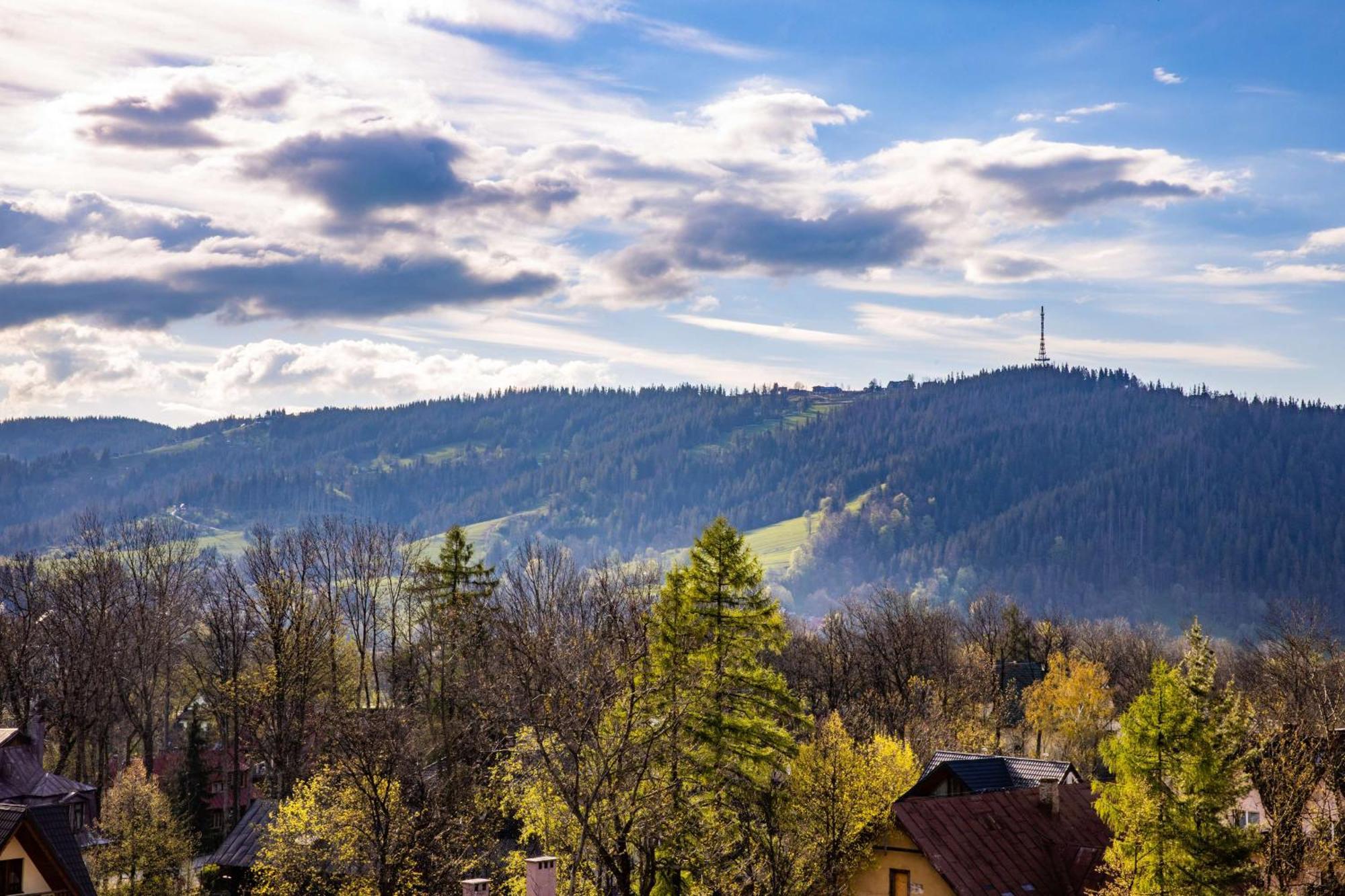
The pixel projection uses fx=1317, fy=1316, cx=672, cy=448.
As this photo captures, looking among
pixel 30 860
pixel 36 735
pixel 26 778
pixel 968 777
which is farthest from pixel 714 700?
pixel 36 735

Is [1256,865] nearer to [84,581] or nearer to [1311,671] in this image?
[1311,671]

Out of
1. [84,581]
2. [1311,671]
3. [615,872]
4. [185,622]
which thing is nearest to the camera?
[615,872]

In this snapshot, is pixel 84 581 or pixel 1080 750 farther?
pixel 1080 750

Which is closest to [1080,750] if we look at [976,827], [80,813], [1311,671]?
[1311,671]

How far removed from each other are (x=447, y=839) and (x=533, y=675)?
56.9ft

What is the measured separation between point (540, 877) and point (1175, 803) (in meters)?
24.3

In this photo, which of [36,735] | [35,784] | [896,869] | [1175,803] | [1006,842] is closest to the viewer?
[1175,803]

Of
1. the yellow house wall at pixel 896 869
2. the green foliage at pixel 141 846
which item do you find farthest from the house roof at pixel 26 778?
the yellow house wall at pixel 896 869

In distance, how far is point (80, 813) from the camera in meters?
78.4

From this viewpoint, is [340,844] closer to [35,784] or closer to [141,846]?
[141,846]

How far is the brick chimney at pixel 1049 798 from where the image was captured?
5947 cm

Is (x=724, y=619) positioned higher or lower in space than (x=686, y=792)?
higher

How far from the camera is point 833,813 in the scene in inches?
2117

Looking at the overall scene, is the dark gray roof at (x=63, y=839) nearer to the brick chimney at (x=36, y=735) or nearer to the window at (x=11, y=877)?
the window at (x=11, y=877)
